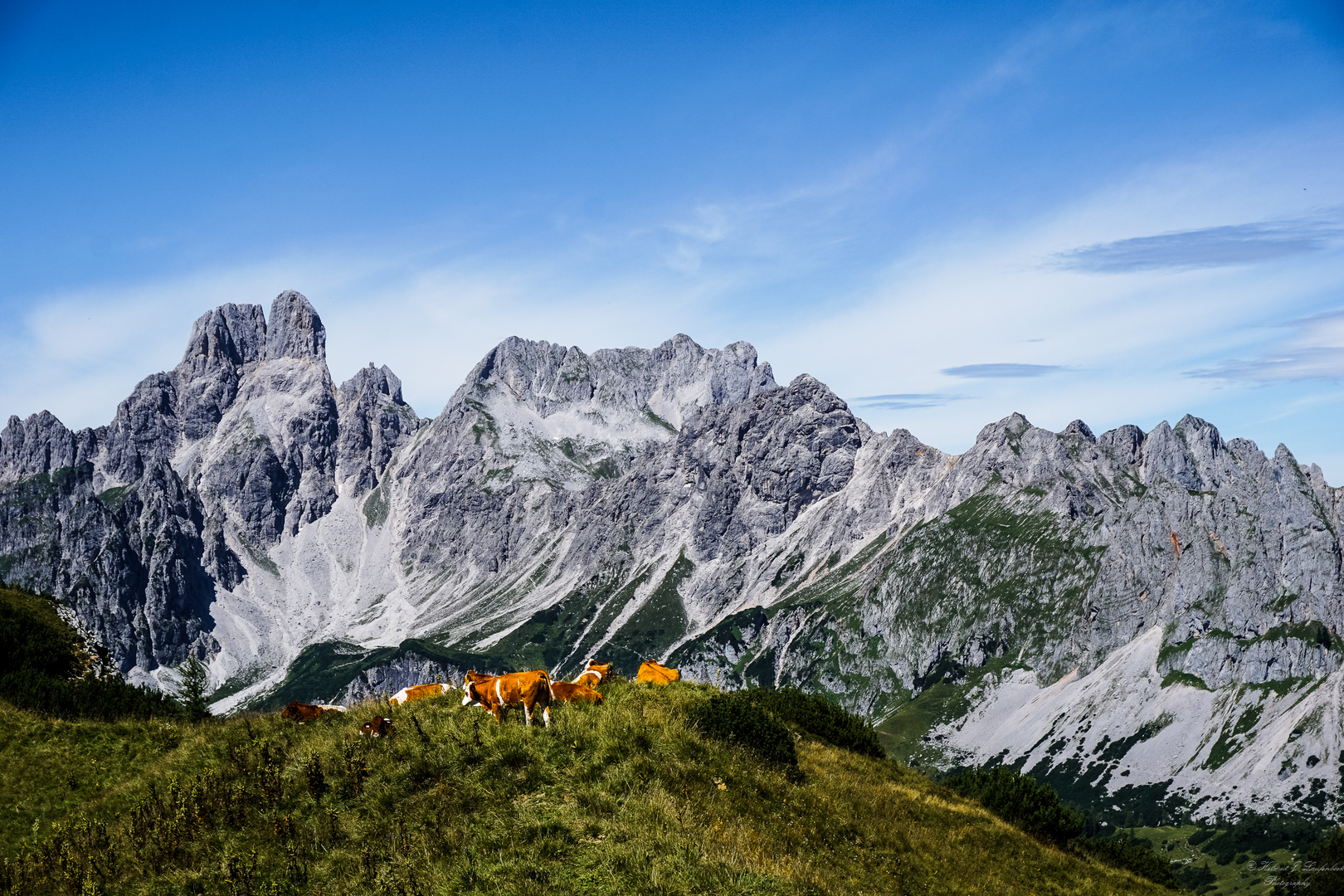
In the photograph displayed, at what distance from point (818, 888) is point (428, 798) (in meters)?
9.70

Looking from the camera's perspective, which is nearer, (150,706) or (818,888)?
(818,888)

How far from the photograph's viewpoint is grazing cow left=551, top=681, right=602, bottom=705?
28750mm

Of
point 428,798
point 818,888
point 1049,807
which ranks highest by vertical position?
→ point 428,798

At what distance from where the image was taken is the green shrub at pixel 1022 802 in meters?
38.6

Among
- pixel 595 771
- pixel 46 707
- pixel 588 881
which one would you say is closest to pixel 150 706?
pixel 46 707

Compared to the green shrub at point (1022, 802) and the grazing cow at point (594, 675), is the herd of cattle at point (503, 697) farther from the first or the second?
the green shrub at point (1022, 802)

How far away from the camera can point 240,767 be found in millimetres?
26781

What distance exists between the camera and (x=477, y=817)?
2219 centimetres

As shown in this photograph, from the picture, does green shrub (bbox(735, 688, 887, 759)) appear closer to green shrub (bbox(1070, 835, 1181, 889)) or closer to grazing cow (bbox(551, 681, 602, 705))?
green shrub (bbox(1070, 835, 1181, 889))

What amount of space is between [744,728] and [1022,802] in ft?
57.0

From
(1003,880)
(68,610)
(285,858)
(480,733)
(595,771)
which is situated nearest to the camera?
(285,858)

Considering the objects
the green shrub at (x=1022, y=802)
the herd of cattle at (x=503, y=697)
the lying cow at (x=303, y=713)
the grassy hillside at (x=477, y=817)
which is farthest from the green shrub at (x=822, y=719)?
the lying cow at (x=303, y=713)

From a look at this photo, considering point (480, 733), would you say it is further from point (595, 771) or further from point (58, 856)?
point (58, 856)

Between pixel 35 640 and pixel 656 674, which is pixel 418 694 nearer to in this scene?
pixel 656 674
